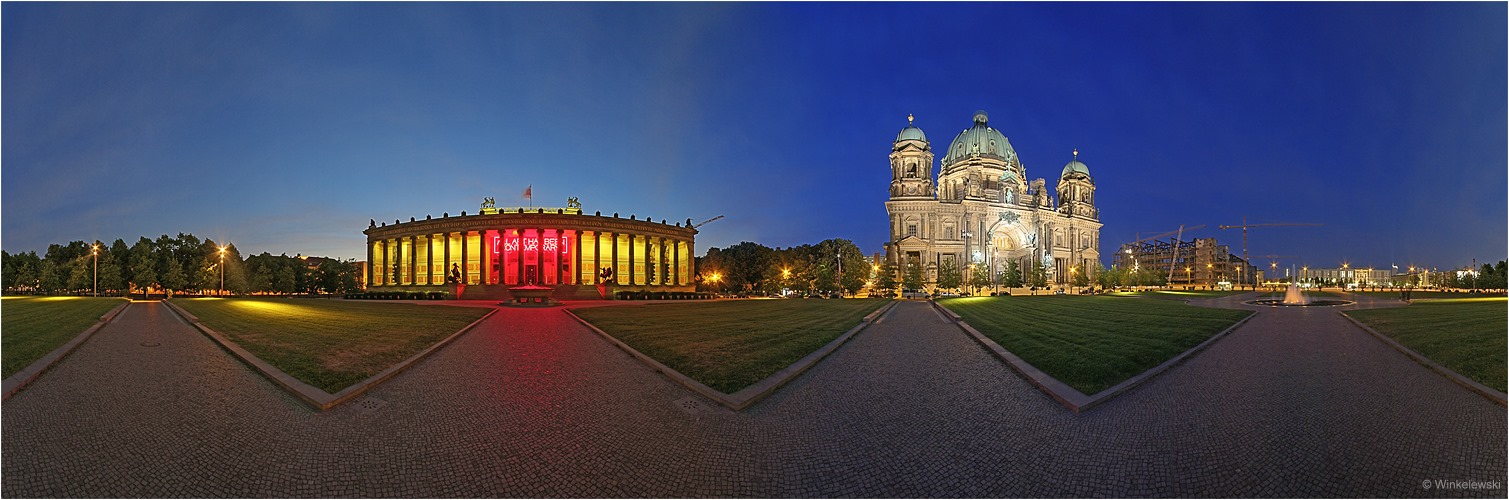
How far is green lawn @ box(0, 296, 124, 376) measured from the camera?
14359mm

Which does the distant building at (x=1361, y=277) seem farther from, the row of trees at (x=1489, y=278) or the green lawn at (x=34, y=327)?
the green lawn at (x=34, y=327)

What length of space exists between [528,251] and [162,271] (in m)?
37.6

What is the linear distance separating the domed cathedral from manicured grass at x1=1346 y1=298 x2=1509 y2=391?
82236mm

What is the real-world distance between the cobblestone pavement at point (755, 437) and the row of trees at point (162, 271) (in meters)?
17.6

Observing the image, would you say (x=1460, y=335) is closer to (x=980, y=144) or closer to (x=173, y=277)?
(x=173, y=277)

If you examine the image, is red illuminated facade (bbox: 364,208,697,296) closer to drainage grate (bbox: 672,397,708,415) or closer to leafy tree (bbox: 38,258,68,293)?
leafy tree (bbox: 38,258,68,293)

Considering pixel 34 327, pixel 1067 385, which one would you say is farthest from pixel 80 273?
pixel 1067 385

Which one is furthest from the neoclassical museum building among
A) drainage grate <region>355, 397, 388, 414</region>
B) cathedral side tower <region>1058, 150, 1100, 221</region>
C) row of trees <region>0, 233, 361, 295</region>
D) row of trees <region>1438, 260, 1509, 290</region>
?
cathedral side tower <region>1058, 150, 1100, 221</region>

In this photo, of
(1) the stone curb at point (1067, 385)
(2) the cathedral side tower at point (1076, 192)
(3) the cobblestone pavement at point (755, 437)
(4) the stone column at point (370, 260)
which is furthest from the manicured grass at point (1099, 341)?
(2) the cathedral side tower at point (1076, 192)

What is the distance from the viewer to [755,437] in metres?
8.84

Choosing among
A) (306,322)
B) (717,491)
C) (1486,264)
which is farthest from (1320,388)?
(306,322)

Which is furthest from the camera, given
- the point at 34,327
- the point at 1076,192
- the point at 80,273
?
the point at 1076,192

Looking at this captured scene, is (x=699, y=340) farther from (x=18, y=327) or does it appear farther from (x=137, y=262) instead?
(x=137, y=262)

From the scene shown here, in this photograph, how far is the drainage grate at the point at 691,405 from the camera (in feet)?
33.8
